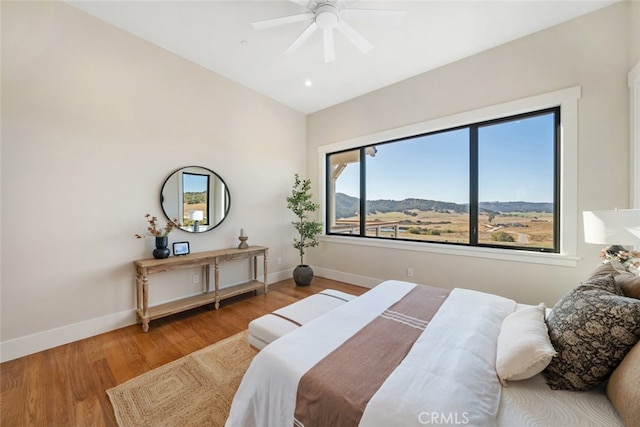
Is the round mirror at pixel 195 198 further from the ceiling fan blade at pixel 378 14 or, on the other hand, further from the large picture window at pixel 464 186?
the ceiling fan blade at pixel 378 14

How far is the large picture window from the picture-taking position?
2.72m

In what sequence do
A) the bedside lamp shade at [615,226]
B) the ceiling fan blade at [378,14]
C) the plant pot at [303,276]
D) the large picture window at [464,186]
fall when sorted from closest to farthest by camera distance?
the bedside lamp shade at [615,226] → the ceiling fan blade at [378,14] → the large picture window at [464,186] → the plant pot at [303,276]

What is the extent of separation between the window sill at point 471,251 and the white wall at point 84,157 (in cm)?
236

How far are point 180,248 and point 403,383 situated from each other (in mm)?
2920

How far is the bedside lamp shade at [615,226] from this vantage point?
56.4 inches

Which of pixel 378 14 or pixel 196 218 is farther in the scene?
pixel 196 218

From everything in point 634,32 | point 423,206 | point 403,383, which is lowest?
point 403,383

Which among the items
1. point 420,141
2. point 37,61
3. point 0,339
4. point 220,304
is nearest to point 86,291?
point 0,339

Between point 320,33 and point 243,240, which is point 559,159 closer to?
point 320,33

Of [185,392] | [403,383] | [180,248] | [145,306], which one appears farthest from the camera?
[180,248]

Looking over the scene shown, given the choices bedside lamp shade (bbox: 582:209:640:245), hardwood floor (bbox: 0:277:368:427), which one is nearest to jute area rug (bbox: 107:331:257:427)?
hardwood floor (bbox: 0:277:368:427)

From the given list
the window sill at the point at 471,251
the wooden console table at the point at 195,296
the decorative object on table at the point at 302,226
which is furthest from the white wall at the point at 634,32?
the wooden console table at the point at 195,296

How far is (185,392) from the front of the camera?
5.57 feet

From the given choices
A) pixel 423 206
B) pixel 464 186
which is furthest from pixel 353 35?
pixel 423 206
